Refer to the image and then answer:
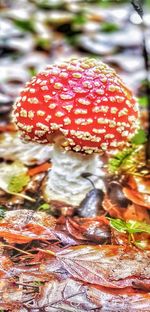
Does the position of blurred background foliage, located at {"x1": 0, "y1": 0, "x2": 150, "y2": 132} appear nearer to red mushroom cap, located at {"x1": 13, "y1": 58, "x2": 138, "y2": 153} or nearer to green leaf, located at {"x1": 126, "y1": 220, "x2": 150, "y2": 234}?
red mushroom cap, located at {"x1": 13, "y1": 58, "x2": 138, "y2": 153}

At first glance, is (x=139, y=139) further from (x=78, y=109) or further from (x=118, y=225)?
(x=118, y=225)

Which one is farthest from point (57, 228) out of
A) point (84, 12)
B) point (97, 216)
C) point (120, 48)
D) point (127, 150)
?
point (84, 12)

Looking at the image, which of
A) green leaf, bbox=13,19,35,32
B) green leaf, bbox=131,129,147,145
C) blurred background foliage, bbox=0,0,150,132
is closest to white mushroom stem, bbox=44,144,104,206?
green leaf, bbox=131,129,147,145

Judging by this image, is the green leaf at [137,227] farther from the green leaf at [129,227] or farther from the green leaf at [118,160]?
the green leaf at [118,160]

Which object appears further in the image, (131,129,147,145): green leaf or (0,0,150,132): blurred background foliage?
(0,0,150,132): blurred background foliage

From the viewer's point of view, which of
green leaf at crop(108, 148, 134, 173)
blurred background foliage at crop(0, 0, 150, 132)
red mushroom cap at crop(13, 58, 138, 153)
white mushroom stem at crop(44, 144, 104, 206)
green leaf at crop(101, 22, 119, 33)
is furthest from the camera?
green leaf at crop(101, 22, 119, 33)

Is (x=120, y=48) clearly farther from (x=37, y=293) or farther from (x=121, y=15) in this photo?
(x=37, y=293)
